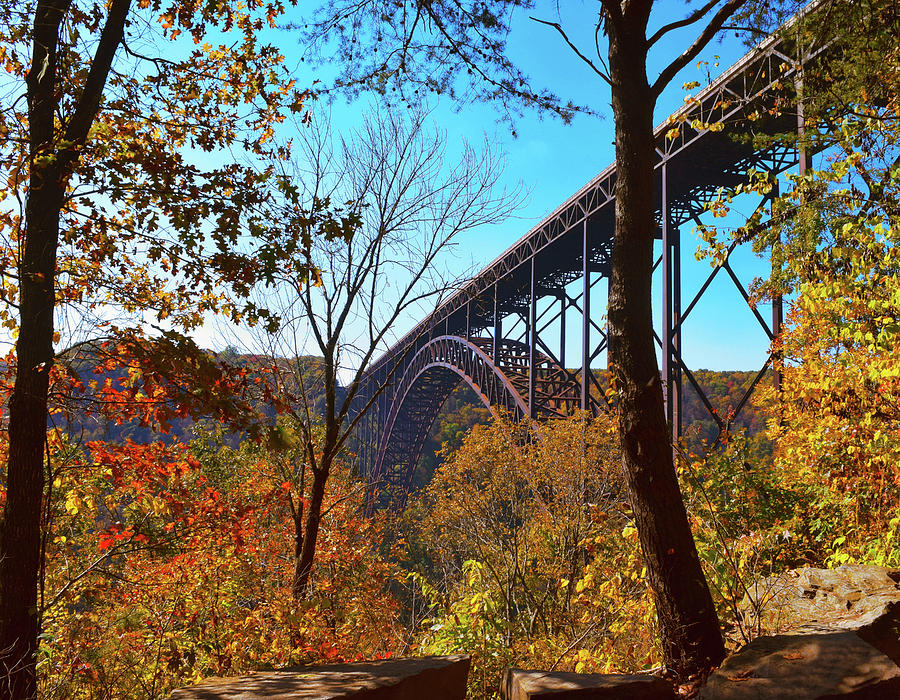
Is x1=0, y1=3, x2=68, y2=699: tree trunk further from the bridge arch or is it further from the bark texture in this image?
the bridge arch

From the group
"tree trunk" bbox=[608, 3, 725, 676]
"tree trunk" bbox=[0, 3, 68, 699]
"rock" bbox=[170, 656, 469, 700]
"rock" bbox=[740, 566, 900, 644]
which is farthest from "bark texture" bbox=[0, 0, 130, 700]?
"rock" bbox=[740, 566, 900, 644]

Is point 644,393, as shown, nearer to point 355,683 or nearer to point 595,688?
point 595,688

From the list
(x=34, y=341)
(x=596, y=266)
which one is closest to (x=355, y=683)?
(x=34, y=341)

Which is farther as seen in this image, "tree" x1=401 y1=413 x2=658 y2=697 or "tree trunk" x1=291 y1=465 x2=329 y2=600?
"tree trunk" x1=291 y1=465 x2=329 y2=600

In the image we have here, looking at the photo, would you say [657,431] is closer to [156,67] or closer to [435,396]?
[156,67]

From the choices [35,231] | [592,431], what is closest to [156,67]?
[35,231]

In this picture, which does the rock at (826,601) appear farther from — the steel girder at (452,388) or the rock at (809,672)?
the steel girder at (452,388)
